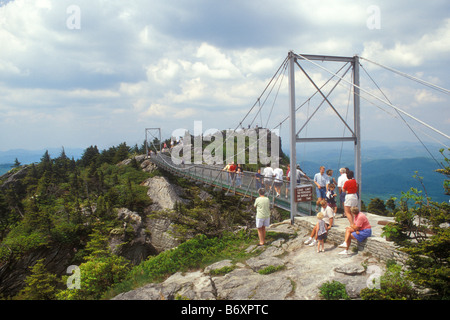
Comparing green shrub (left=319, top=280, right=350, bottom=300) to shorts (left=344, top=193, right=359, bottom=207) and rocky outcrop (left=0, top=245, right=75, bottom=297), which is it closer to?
shorts (left=344, top=193, right=359, bottom=207)

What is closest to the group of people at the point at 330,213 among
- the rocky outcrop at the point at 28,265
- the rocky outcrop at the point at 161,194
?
the rocky outcrop at the point at 28,265

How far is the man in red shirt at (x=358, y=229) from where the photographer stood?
6.27 meters

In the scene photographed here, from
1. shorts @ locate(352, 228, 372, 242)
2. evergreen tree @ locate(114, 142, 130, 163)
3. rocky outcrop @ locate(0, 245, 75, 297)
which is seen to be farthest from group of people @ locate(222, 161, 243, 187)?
evergreen tree @ locate(114, 142, 130, 163)

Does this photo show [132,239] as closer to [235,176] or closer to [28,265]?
[28,265]

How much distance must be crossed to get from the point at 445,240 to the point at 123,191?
2025 centimetres

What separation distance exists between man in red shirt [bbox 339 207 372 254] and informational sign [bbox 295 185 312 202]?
2225 mm

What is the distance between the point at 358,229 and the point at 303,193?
2.45 meters

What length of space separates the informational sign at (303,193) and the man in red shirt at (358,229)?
2225 mm

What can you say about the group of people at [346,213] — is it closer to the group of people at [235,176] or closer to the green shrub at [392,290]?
the green shrub at [392,290]

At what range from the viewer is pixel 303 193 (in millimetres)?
8656

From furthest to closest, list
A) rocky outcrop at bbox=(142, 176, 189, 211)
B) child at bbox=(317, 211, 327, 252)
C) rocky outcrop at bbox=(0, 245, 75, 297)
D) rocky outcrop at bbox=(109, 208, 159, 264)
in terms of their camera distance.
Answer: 1. rocky outcrop at bbox=(142, 176, 189, 211)
2. rocky outcrop at bbox=(109, 208, 159, 264)
3. rocky outcrop at bbox=(0, 245, 75, 297)
4. child at bbox=(317, 211, 327, 252)

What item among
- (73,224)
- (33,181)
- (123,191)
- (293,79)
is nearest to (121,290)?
(293,79)

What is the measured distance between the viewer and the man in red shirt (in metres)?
6.27

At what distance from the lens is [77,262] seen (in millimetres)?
15406
